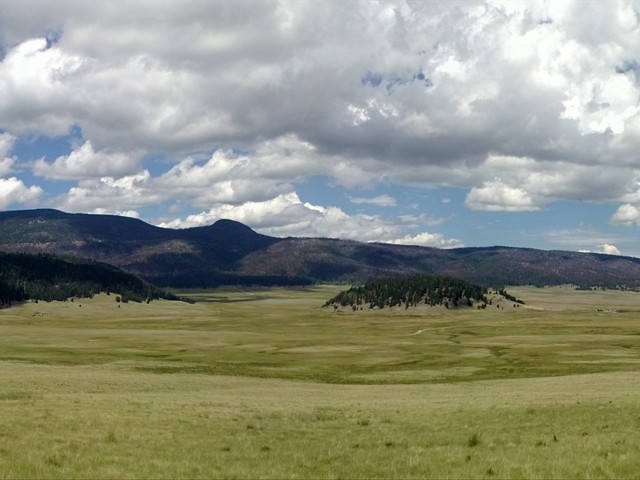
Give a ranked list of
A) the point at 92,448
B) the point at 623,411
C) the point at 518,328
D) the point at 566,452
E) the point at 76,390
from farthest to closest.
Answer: the point at 518,328, the point at 76,390, the point at 623,411, the point at 92,448, the point at 566,452

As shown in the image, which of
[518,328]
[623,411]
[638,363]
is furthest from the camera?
[518,328]

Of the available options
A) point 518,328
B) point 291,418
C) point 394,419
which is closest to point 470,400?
point 394,419

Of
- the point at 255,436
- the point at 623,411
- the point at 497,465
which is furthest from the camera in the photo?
the point at 623,411

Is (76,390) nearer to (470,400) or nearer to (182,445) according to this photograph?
(182,445)

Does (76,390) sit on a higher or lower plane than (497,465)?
lower

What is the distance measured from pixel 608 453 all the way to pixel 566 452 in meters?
1.37

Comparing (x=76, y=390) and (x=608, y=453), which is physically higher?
(x=608, y=453)

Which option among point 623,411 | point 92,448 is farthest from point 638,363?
point 92,448

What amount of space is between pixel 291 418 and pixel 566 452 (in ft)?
51.4

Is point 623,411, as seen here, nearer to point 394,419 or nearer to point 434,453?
point 394,419

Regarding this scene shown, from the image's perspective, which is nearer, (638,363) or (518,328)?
(638,363)

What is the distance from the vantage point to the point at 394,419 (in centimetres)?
3291

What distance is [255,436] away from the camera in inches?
1088

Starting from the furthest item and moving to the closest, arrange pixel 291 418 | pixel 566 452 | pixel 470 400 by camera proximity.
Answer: pixel 470 400 → pixel 291 418 → pixel 566 452
